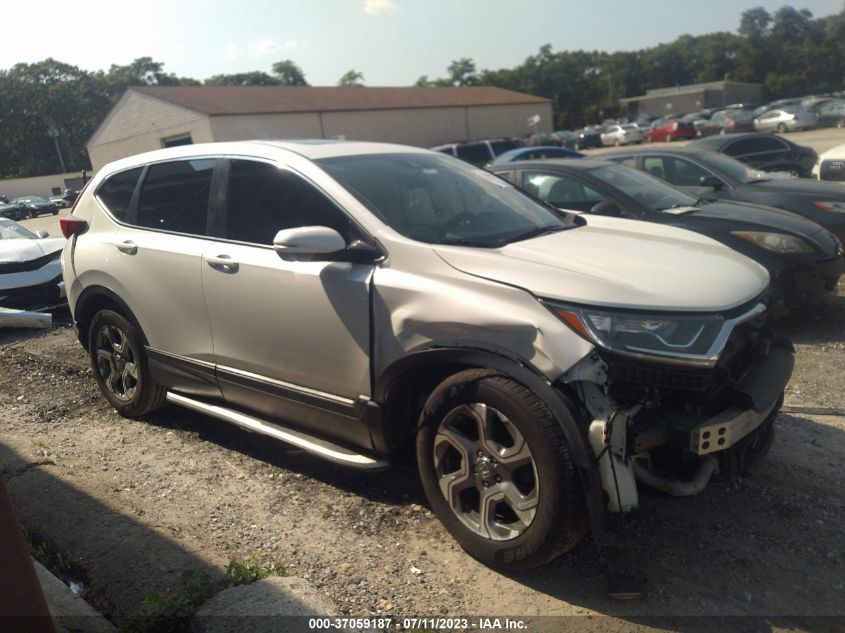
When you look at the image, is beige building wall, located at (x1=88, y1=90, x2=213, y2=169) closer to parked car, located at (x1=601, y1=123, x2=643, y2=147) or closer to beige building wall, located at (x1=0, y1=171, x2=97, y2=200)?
beige building wall, located at (x1=0, y1=171, x2=97, y2=200)

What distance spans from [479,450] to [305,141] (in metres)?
2.38

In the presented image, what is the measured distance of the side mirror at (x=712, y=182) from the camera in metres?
7.92

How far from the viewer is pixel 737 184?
8.08m

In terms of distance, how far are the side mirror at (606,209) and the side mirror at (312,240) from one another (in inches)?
136

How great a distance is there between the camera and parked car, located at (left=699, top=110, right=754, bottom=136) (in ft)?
130

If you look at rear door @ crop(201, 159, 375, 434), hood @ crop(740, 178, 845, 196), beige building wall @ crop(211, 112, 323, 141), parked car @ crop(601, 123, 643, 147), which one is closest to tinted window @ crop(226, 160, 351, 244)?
rear door @ crop(201, 159, 375, 434)

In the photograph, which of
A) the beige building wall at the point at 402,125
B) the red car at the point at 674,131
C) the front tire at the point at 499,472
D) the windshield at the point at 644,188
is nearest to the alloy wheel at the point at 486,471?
the front tire at the point at 499,472

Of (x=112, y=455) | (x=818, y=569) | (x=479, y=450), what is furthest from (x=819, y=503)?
(x=112, y=455)

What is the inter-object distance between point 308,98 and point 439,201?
132ft

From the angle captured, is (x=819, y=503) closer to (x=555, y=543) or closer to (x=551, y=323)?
(x=555, y=543)

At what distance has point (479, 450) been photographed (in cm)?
309

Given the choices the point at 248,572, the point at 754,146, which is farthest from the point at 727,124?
the point at 248,572

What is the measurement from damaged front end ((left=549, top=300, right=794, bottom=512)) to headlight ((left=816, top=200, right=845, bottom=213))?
215 inches

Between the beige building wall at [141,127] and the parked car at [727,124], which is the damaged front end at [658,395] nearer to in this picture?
the beige building wall at [141,127]
